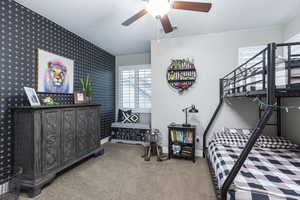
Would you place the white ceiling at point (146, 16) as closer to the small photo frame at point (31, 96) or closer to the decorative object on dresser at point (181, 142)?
the small photo frame at point (31, 96)

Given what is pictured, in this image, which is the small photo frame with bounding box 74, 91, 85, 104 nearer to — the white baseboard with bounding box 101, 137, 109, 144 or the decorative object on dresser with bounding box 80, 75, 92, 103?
the decorative object on dresser with bounding box 80, 75, 92, 103

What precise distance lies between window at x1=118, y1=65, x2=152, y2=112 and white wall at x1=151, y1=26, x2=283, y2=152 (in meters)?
0.85

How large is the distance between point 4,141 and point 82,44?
2.26 m

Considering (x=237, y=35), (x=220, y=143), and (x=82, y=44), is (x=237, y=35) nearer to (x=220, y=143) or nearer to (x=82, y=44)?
(x=220, y=143)

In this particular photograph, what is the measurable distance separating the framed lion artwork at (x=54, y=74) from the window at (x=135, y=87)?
165 cm

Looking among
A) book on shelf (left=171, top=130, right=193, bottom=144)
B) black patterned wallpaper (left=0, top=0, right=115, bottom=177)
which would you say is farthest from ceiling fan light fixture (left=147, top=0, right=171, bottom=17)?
book on shelf (left=171, top=130, right=193, bottom=144)

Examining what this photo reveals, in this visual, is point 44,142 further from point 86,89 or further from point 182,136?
point 182,136

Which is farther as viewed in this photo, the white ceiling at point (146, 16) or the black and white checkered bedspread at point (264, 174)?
the white ceiling at point (146, 16)

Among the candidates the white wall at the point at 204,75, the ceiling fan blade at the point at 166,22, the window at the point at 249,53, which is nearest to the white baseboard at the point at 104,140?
the white wall at the point at 204,75

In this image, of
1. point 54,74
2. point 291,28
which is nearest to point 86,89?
point 54,74

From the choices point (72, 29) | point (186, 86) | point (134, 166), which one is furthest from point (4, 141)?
point (186, 86)

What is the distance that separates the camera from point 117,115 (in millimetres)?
4324

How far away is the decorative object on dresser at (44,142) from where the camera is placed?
1737 millimetres

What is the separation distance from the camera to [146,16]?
2.29 metres
